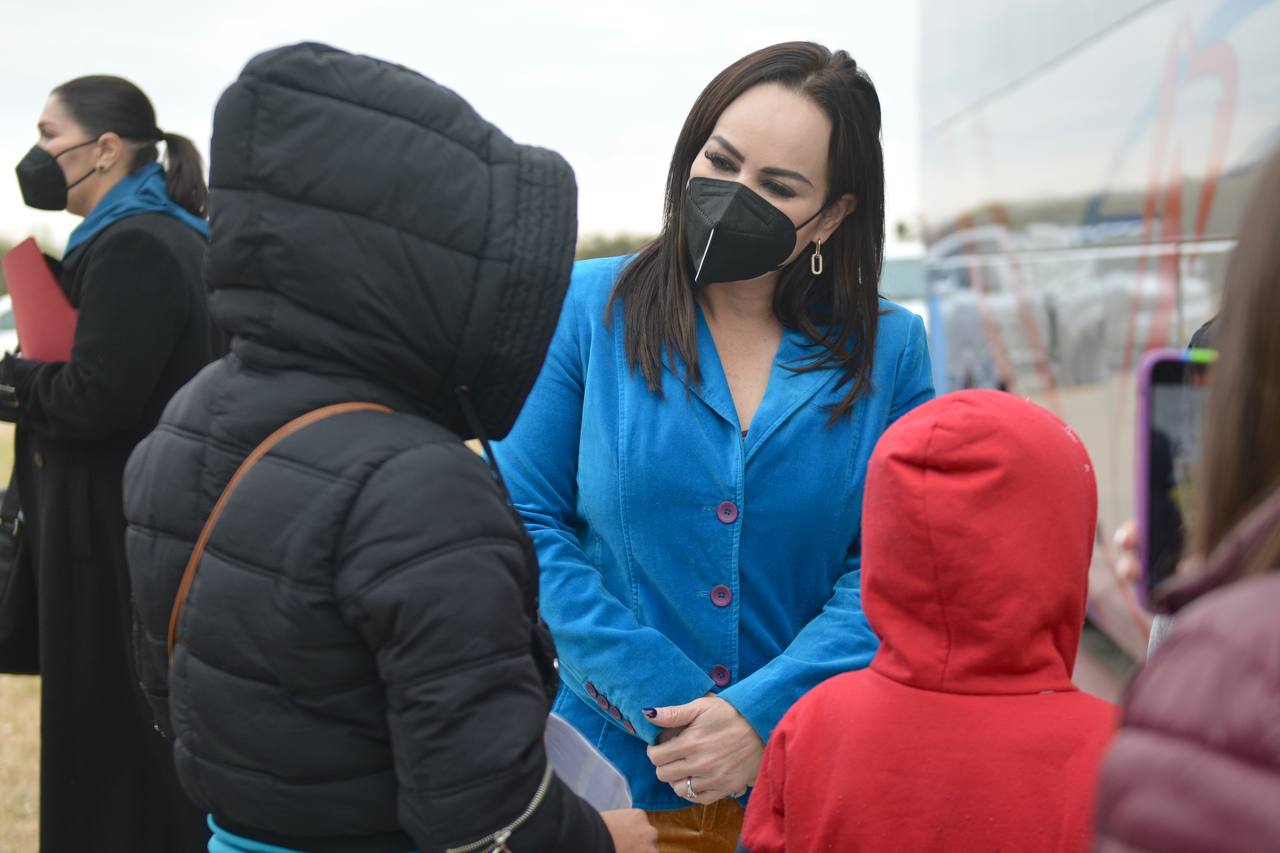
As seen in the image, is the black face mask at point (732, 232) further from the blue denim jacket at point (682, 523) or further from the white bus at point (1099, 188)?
the white bus at point (1099, 188)

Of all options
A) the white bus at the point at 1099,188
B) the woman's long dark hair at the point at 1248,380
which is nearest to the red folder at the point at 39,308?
the white bus at the point at 1099,188

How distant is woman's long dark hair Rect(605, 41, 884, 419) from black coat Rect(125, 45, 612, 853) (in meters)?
0.62

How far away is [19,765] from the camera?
4.71 m

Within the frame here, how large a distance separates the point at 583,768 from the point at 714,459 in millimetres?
591

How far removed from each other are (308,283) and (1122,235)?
141 inches

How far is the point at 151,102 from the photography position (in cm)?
357

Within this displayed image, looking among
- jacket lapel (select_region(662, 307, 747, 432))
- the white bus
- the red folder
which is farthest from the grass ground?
the white bus

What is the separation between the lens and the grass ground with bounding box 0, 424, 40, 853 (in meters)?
4.08

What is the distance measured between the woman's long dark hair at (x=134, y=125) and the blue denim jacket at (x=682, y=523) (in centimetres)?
179

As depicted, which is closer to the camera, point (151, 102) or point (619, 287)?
point (619, 287)

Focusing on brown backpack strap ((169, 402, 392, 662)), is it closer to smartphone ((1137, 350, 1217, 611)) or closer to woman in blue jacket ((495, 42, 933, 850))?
woman in blue jacket ((495, 42, 933, 850))

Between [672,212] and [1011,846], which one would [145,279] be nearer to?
[672,212]

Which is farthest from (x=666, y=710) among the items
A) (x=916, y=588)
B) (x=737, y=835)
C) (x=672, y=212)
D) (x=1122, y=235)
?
(x=1122, y=235)

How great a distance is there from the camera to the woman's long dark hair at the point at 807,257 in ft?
6.74
